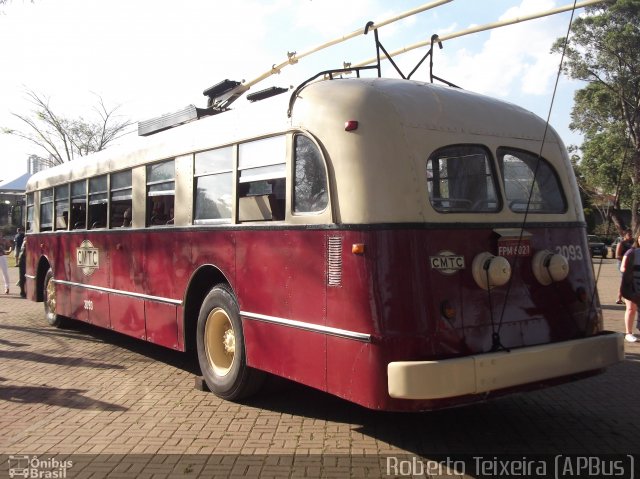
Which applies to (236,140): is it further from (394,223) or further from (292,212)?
(394,223)

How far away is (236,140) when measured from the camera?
563 centimetres

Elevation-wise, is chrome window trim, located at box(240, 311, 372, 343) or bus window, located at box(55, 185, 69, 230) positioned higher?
bus window, located at box(55, 185, 69, 230)

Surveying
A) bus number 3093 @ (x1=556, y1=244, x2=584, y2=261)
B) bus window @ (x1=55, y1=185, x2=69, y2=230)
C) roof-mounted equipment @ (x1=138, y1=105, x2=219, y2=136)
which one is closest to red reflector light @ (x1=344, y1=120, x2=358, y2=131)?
bus number 3093 @ (x1=556, y1=244, x2=584, y2=261)

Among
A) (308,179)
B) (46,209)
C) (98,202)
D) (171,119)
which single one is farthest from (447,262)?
(46,209)

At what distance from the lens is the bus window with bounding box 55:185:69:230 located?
966 centimetres

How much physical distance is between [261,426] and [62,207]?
6357 millimetres

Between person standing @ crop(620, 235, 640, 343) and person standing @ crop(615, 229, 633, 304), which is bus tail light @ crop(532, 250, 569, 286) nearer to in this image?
person standing @ crop(620, 235, 640, 343)

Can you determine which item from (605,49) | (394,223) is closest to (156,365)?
(394,223)

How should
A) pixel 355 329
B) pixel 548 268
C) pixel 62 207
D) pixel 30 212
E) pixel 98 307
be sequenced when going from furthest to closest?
pixel 30 212
pixel 62 207
pixel 98 307
pixel 548 268
pixel 355 329

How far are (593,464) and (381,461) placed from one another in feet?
4.80

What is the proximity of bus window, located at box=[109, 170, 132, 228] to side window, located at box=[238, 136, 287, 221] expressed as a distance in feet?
8.80

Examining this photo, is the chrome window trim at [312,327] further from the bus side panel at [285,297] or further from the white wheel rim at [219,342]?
the white wheel rim at [219,342]

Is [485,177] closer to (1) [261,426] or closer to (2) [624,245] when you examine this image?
(1) [261,426]

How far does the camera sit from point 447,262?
430 centimetres
